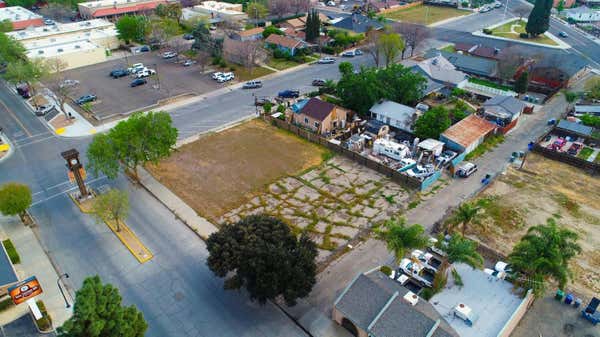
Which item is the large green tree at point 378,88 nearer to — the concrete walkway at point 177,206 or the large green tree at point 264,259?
the concrete walkway at point 177,206

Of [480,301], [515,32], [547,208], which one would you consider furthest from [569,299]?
[515,32]

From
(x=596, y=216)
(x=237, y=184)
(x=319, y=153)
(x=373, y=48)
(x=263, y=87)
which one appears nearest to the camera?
(x=596, y=216)

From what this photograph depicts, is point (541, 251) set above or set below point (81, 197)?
above

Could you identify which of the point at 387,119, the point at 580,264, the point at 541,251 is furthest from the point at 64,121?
the point at 580,264

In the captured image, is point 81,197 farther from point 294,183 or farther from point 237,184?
point 294,183

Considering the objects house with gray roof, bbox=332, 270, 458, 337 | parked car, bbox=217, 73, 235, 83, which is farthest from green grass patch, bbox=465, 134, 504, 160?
parked car, bbox=217, 73, 235, 83

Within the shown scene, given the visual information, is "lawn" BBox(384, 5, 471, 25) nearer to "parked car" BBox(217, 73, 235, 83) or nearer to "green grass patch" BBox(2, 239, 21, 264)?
"parked car" BBox(217, 73, 235, 83)

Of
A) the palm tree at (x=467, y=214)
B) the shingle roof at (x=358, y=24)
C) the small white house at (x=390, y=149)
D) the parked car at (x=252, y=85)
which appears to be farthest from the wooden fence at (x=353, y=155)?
the shingle roof at (x=358, y=24)

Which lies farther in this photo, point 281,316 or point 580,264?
point 580,264
